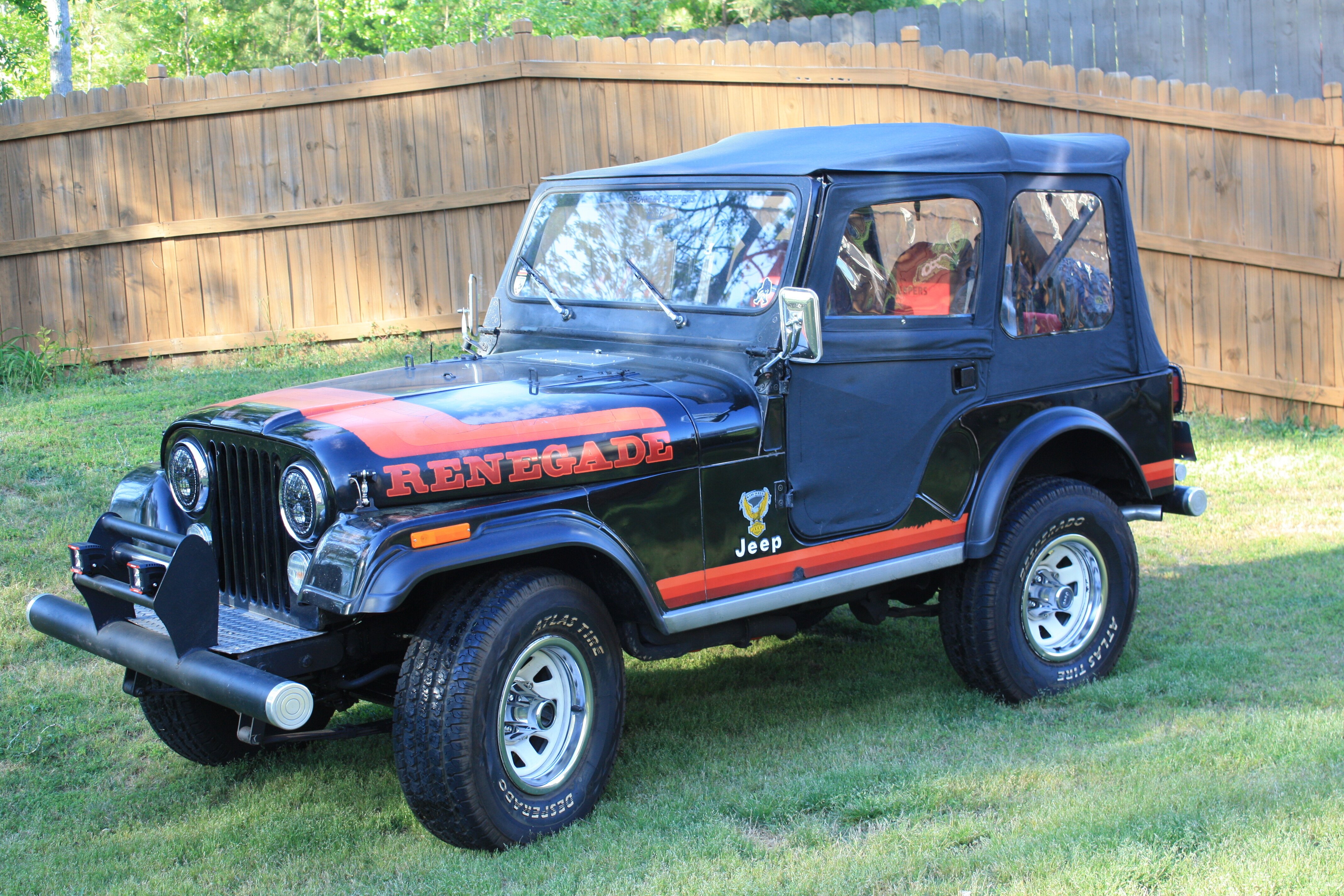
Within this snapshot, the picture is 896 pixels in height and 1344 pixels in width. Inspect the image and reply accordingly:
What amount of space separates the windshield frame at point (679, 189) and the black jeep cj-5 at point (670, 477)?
0.04ft

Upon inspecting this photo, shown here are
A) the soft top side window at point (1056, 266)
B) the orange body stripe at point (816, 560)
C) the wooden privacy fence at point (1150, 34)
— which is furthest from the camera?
the wooden privacy fence at point (1150, 34)

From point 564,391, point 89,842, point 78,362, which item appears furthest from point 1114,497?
point 78,362

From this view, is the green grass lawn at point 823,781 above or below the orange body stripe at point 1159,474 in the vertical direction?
below

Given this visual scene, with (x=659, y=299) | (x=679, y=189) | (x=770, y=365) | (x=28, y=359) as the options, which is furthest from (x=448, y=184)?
(x=770, y=365)

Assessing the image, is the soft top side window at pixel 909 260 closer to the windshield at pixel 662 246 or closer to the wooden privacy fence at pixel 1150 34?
the windshield at pixel 662 246

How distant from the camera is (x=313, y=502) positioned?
3.50m

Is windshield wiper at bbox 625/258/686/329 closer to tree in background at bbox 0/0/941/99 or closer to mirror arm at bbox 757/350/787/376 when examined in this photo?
mirror arm at bbox 757/350/787/376

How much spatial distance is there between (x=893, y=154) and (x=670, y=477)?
1.50 metres

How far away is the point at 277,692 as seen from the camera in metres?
3.25

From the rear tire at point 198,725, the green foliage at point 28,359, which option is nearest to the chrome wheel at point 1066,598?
the rear tire at point 198,725

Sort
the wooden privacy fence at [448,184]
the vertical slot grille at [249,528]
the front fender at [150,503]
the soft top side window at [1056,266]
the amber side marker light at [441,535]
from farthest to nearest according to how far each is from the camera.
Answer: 1. the wooden privacy fence at [448,184]
2. the soft top side window at [1056,266]
3. the front fender at [150,503]
4. the vertical slot grille at [249,528]
5. the amber side marker light at [441,535]

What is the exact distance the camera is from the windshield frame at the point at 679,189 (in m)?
4.27

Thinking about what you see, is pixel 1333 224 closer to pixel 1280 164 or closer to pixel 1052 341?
pixel 1280 164

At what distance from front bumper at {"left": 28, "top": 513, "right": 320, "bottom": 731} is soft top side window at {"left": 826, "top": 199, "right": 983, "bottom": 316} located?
2189 mm
